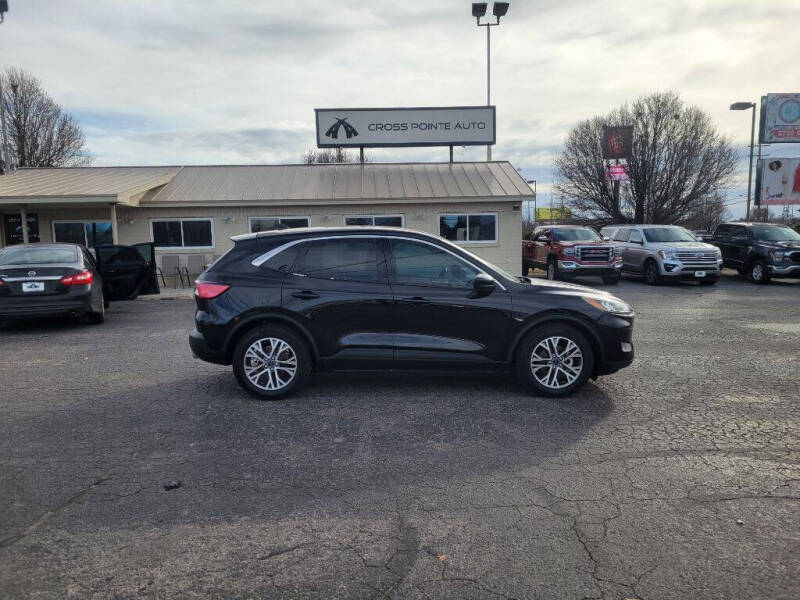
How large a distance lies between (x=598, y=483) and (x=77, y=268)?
9549 millimetres

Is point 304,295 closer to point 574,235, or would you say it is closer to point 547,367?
point 547,367

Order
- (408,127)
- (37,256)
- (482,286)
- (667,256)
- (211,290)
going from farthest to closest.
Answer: (408,127) → (667,256) → (37,256) → (211,290) → (482,286)

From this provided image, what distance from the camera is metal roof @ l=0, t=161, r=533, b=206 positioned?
19234 mm

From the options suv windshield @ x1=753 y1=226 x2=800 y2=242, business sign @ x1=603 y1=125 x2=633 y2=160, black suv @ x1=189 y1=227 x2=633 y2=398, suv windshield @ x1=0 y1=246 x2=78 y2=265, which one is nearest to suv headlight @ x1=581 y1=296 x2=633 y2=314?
black suv @ x1=189 y1=227 x2=633 y2=398

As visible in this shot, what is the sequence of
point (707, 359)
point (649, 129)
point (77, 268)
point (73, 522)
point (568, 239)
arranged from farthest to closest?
1. point (649, 129)
2. point (568, 239)
3. point (77, 268)
4. point (707, 359)
5. point (73, 522)

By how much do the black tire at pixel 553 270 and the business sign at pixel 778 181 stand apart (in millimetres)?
17852

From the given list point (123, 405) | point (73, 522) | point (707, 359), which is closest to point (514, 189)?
point (707, 359)

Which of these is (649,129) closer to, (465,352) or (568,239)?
(568,239)

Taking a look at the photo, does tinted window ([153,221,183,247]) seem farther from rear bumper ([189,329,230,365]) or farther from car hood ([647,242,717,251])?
rear bumper ([189,329,230,365])

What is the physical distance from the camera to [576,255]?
1827cm

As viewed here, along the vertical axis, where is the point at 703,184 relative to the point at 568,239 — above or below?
above

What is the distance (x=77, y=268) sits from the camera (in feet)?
34.4

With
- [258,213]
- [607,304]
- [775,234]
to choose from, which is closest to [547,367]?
[607,304]

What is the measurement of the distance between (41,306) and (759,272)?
1968cm
